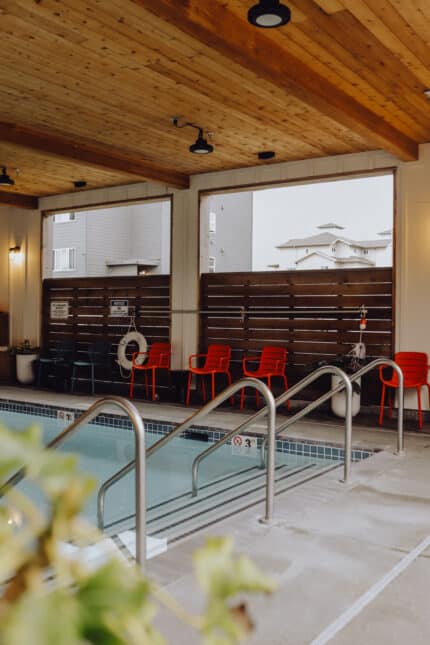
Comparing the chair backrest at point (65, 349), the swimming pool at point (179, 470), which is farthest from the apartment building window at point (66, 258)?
the swimming pool at point (179, 470)

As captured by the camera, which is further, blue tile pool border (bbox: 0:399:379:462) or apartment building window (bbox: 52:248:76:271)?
apartment building window (bbox: 52:248:76:271)

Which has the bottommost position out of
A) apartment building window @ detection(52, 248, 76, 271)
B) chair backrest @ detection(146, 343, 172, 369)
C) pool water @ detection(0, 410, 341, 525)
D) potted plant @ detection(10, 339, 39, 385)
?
pool water @ detection(0, 410, 341, 525)

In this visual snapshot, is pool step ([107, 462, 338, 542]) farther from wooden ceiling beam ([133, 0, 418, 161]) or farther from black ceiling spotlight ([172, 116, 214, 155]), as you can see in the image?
black ceiling spotlight ([172, 116, 214, 155])

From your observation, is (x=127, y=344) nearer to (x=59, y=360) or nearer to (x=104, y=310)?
(x=104, y=310)

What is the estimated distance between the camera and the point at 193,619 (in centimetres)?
33

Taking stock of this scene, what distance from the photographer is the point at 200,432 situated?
23.7 feet

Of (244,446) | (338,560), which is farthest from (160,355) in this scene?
(338,560)

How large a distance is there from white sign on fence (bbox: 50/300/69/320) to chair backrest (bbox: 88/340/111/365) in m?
1.14

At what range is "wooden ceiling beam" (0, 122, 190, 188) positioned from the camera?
723 cm

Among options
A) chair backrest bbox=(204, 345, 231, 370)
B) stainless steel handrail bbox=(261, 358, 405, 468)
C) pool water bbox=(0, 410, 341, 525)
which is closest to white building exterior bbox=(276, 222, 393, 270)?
chair backrest bbox=(204, 345, 231, 370)

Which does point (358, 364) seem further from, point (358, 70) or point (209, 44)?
point (209, 44)

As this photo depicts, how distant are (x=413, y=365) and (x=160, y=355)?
375cm

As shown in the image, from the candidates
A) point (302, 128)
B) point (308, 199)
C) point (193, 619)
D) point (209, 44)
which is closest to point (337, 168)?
point (308, 199)

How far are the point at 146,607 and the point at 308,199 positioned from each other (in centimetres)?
900
